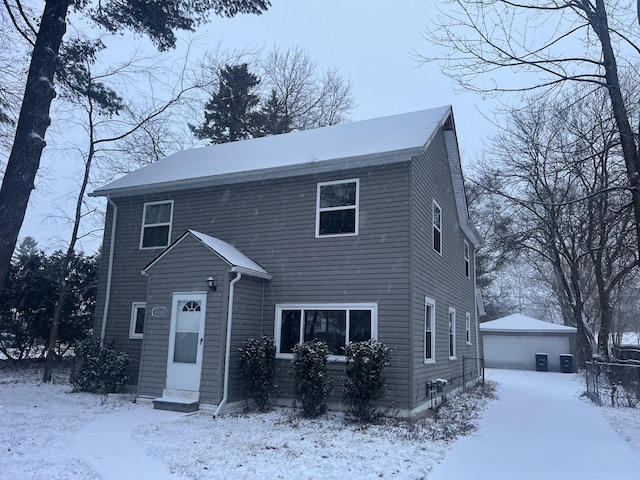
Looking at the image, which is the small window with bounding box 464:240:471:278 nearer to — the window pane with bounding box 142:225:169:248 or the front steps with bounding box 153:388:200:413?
the window pane with bounding box 142:225:169:248

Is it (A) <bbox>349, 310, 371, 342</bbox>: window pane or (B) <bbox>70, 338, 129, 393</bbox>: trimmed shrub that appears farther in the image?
(B) <bbox>70, 338, 129, 393</bbox>: trimmed shrub

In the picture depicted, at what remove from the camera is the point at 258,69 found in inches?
1135

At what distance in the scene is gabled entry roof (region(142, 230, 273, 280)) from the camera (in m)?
9.45

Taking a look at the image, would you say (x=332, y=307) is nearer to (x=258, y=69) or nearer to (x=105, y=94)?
(x=105, y=94)

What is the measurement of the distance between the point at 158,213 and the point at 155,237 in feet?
2.12

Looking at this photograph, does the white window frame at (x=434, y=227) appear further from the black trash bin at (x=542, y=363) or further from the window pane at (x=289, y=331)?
the black trash bin at (x=542, y=363)

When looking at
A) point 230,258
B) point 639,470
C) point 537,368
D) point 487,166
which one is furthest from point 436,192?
point 537,368

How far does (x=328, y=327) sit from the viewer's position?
9.80 m

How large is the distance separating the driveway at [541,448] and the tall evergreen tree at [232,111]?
816 inches

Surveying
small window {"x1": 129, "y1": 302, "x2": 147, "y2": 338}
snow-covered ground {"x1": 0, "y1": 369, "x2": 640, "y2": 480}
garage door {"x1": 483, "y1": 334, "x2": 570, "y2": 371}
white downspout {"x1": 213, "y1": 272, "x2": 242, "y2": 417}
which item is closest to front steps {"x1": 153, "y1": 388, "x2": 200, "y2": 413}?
snow-covered ground {"x1": 0, "y1": 369, "x2": 640, "y2": 480}

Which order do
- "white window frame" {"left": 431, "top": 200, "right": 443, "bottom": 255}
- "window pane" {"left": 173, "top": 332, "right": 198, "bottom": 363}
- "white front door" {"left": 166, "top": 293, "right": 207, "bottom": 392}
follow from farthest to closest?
"white window frame" {"left": 431, "top": 200, "right": 443, "bottom": 255}, "window pane" {"left": 173, "top": 332, "right": 198, "bottom": 363}, "white front door" {"left": 166, "top": 293, "right": 207, "bottom": 392}

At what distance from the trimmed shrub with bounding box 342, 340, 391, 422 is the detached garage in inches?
672

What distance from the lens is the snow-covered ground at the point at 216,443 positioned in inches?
210

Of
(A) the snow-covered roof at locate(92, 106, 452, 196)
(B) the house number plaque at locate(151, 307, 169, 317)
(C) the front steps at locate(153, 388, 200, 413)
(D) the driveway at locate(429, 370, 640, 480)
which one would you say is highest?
(A) the snow-covered roof at locate(92, 106, 452, 196)
